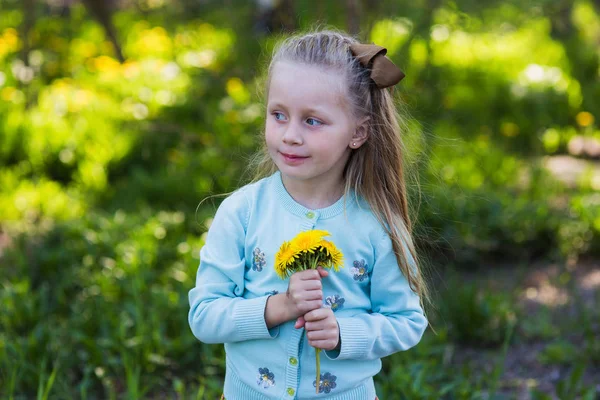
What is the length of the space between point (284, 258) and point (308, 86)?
38cm

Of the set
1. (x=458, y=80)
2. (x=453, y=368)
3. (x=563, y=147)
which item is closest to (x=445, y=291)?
(x=453, y=368)

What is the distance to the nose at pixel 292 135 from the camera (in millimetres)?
1653

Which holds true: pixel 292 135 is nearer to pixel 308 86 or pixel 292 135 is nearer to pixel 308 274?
pixel 308 86

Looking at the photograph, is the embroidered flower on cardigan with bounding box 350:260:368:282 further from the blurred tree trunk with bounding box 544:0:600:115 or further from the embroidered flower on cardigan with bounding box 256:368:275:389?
the blurred tree trunk with bounding box 544:0:600:115

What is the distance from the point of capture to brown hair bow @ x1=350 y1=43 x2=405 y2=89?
1.71 m

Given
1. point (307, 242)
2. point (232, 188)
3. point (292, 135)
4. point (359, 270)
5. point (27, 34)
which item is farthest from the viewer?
point (27, 34)

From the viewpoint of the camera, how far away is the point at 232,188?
14.0 feet

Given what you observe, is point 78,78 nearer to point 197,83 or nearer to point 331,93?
point 197,83

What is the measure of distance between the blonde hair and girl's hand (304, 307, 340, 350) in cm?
25

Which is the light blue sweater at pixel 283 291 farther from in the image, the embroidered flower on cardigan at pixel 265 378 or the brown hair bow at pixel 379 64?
the brown hair bow at pixel 379 64

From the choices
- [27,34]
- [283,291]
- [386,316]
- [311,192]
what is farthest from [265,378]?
[27,34]

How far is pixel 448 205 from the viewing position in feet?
13.5

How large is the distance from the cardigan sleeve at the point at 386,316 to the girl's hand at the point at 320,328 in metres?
0.08

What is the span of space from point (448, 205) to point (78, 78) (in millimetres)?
3758
